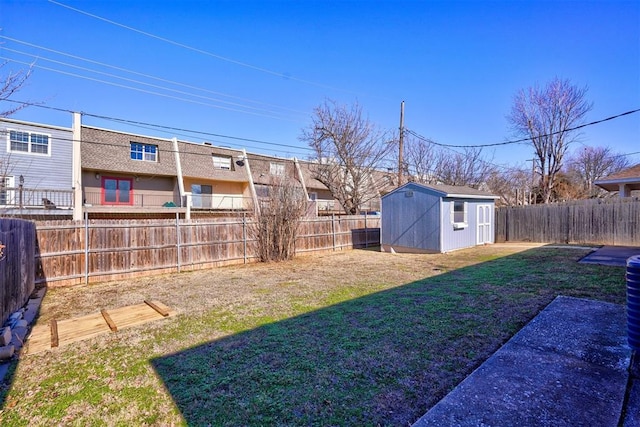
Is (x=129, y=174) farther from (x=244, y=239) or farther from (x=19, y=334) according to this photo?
(x=19, y=334)

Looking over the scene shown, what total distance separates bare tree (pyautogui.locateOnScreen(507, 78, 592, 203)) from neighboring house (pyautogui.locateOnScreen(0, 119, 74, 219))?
86.9 ft

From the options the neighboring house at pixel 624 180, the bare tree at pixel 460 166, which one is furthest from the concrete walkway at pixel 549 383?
the bare tree at pixel 460 166

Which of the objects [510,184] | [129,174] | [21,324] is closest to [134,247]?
[21,324]

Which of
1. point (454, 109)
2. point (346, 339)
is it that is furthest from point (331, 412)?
point (454, 109)

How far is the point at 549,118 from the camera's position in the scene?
19.8 metres

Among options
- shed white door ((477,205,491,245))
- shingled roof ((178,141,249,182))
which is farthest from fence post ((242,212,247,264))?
shingled roof ((178,141,249,182))

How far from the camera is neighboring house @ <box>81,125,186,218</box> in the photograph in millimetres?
17516

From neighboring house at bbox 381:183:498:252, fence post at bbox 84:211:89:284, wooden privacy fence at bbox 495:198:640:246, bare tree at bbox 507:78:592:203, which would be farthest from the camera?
bare tree at bbox 507:78:592:203

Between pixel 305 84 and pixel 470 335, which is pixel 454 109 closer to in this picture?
pixel 305 84

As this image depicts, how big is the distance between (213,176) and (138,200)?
4.83 metres

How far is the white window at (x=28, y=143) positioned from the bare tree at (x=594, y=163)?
130 ft

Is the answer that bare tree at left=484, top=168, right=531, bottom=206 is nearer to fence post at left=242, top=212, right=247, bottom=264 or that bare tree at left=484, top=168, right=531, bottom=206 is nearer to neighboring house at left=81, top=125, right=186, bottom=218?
fence post at left=242, top=212, right=247, bottom=264

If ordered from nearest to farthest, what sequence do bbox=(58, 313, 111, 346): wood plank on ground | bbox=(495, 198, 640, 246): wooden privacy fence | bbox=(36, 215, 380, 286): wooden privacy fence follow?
bbox=(58, 313, 111, 346): wood plank on ground
bbox=(36, 215, 380, 286): wooden privacy fence
bbox=(495, 198, 640, 246): wooden privacy fence

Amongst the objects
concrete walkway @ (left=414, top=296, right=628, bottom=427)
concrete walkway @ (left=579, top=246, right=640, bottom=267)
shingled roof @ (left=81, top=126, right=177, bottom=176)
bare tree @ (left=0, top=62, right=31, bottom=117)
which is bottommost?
concrete walkway @ (left=414, top=296, right=628, bottom=427)
